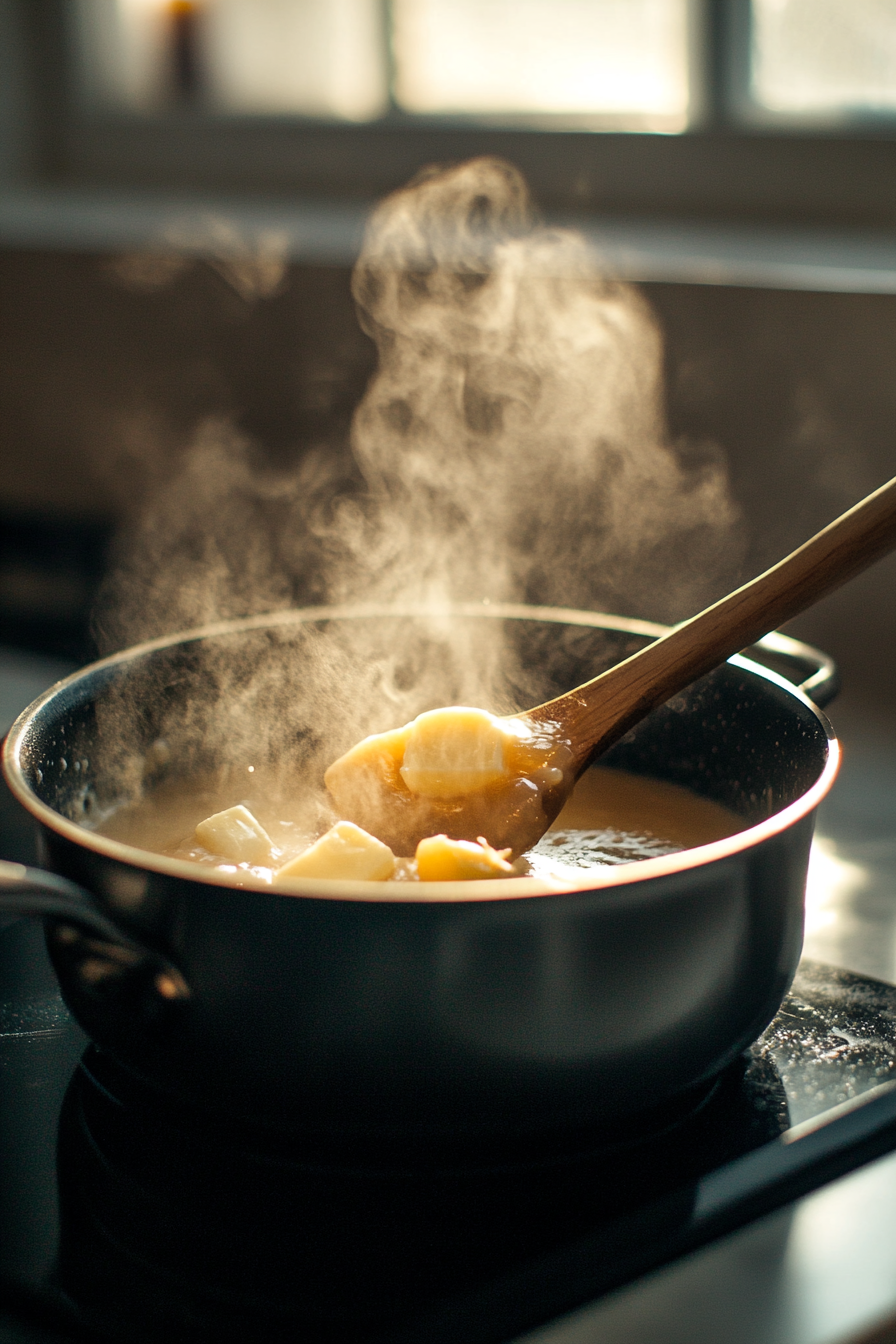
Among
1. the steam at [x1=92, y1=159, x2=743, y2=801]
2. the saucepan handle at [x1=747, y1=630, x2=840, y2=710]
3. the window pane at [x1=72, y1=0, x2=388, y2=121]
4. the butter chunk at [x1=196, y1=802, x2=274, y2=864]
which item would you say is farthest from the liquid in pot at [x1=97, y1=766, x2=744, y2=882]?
the window pane at [x1=72, y1=0, x2=388, y2=121]

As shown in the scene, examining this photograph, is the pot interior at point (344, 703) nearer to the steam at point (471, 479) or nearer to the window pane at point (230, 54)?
the steam at point (471, 479)

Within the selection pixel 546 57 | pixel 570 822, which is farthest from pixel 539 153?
pixel 570 822

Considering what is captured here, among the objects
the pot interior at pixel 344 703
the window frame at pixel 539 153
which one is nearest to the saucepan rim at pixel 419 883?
the pot interior at pixel 344 703

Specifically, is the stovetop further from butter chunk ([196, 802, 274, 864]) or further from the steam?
the steam

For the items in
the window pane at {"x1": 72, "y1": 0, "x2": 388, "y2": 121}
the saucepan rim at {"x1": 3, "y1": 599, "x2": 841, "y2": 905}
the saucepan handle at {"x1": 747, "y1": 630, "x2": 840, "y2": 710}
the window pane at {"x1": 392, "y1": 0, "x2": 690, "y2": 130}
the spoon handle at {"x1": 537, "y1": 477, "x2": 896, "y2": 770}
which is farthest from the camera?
the window pane at {"x1": 72, "y1": 0, "x2": 388, "y2": 121}

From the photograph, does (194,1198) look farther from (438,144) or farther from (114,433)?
(438,144)

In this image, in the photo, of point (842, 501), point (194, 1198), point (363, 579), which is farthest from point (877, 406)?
point (194, 1198)

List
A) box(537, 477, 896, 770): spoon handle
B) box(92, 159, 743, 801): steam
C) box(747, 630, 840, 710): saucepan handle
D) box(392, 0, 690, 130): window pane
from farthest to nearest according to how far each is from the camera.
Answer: box(392, 0, 690, 130): window pane, box(92, 159, 743, 801): steam, box(747, 630, 840, 710): saucepan handle, box(537, 477, 896, 770): spoon handle
